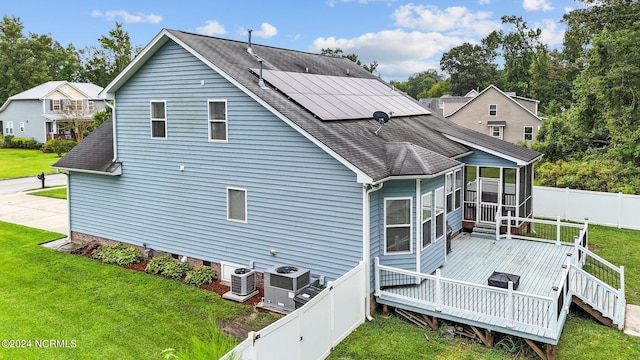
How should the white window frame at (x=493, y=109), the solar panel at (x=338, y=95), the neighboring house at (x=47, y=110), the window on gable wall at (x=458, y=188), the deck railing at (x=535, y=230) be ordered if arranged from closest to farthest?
the solar panel at (x=338, y=95), the deck railing at (x=535, y=230), the window on gable wall at (x=458, y=188), the white window frame at (x=493, y=109), the neighboring house at (x=47, y=110)

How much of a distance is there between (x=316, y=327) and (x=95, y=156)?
34.0 ft

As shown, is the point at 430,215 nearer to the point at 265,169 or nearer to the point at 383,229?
the point at 383,229

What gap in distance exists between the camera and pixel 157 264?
1322 cm

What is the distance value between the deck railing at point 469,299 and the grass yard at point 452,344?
0.53 m

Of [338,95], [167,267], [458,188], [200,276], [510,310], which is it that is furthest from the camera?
[458,188]

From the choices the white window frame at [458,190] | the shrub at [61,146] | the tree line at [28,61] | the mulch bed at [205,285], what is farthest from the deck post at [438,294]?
the tree line at [28,61]

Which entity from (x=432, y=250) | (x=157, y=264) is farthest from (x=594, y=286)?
(x=157, y=264)

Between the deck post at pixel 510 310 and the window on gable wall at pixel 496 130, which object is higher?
the window on gable wall at pixel 496 130

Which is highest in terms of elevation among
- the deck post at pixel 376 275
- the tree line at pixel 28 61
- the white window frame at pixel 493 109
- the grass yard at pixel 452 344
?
the tree line at pixel 28 61

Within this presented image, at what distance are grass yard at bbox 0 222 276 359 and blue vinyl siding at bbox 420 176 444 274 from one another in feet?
12.7

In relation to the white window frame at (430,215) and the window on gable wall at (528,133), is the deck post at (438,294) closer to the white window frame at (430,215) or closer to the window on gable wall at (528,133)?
the white window frame at (430,215)

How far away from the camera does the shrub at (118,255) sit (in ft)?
45.4

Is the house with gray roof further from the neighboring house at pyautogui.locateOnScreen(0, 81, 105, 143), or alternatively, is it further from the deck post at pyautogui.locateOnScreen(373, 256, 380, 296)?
the neighboring house at pyautogui.locateOnScreen(0, 81, 105, 143)

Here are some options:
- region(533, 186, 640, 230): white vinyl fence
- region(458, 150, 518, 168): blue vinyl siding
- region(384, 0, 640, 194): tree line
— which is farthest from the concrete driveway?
region(384, 0, 640, 194): tree line
